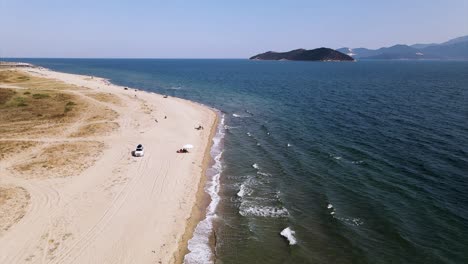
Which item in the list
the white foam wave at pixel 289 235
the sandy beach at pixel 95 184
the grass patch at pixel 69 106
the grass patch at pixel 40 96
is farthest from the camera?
the grass patch at pixel 40 96

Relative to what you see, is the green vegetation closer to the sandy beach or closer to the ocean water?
the sandy beach

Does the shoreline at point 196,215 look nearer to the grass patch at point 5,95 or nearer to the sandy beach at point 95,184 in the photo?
the sandy beach at point 95,184

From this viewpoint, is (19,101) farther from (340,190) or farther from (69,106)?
(340,190)

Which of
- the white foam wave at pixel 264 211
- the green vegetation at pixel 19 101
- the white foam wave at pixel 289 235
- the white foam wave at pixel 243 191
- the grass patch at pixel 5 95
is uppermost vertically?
the grass patch at pixel 5 95

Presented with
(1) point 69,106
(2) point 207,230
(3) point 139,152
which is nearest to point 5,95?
(1) point 69,106

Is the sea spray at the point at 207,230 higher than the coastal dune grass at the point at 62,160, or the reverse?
the coastal dune grass at the point at 62,160

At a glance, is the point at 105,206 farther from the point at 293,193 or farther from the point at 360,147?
the point at 360,147

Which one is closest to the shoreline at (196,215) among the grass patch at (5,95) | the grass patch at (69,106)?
the grass patch at (69,106)
